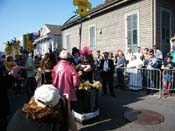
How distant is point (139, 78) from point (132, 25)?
4559mm

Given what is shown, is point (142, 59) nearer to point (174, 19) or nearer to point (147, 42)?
point (147, 42)

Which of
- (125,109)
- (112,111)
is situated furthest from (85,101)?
(125,109)

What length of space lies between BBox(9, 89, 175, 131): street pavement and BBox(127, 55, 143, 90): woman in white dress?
29cm

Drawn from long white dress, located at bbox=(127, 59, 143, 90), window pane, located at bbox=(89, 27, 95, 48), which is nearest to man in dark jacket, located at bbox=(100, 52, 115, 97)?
long white dress, located at bbox=(127, 59, 143, 90)

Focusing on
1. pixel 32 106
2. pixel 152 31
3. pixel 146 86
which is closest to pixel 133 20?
pixel 152 31

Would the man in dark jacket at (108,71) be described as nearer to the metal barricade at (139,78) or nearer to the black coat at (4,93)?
the metal barricade at (139,78)

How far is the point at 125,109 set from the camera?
7914mm

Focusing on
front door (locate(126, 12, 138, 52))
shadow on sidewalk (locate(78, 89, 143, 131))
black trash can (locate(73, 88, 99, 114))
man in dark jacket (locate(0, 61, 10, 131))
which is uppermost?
front door (locate(126, 12, 138, 52))

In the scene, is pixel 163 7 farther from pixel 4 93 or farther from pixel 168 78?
pixel 4 93

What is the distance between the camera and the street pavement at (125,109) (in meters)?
6.23

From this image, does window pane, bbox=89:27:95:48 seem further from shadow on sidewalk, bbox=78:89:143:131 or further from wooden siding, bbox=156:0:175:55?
shadow on sidewalk, bbox=78:89:143:131

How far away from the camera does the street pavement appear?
623 centimetres

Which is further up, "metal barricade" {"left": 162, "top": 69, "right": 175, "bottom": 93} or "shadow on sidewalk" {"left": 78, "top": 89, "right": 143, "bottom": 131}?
"metal barricade" {"left": 162, "top": 69, "right": 175, "bottom": 93}

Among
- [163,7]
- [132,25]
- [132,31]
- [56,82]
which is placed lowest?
[56,82]
